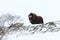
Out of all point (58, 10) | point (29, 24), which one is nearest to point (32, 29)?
point (29, 24)

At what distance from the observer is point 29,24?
1.45 m

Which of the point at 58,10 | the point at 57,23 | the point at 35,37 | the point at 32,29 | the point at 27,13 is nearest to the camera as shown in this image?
the point at 35,37

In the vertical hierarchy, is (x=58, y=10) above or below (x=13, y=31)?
above

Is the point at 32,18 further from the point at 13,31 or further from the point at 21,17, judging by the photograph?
the point at 13,31

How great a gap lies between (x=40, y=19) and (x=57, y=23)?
13 cm

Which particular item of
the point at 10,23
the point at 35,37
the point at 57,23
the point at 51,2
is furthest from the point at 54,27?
the point at 51,2

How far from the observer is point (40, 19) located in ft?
4.84

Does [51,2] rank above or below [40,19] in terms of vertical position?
above

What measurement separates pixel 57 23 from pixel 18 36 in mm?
347

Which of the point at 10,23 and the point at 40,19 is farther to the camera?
the point at 40,19

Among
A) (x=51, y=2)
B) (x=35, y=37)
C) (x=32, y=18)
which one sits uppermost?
(x=51, y=2)

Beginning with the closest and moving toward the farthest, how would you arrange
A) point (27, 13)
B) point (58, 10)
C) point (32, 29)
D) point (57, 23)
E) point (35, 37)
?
point (35, 37) < point (32, 29) < point (57, 23) < point (27, 13) < point (58, 10)

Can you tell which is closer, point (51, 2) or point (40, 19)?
point (40, 19)

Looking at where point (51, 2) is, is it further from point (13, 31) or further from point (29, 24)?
point (13, 31)
